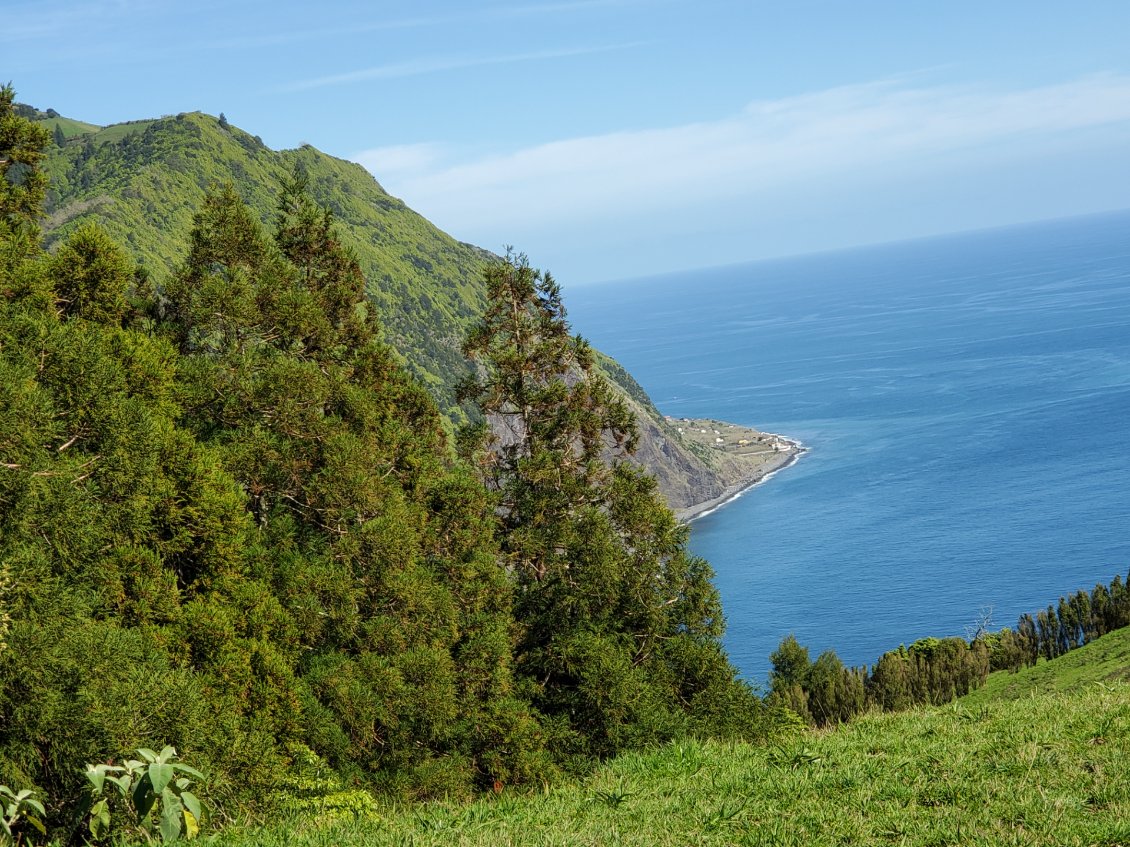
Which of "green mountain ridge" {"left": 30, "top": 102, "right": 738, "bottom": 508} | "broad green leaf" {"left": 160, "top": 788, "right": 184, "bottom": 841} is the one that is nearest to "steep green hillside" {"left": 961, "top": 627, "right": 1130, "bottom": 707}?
"broad green leaf" {"left": 160, "top": 788, "right": 184, "bottom": 841}

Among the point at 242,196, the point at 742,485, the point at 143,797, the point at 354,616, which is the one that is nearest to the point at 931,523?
the point at 742,485

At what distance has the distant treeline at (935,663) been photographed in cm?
7331

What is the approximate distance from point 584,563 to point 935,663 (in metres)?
62.4

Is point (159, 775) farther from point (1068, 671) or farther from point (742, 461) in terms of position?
point (742, 461)

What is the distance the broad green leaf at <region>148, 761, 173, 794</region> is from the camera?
23.4 ft

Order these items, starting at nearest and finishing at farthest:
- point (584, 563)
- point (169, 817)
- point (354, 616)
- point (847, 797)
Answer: point (169, 817) < point (847, 797) < point (354, 616) < point (584, 563)

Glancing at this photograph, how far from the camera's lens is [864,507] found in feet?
474

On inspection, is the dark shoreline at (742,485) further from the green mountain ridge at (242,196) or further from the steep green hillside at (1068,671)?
the steep green hillside at (1068,671)

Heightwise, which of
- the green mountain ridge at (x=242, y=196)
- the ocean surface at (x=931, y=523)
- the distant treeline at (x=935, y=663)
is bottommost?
the distant treeline at (x=935, y=663)

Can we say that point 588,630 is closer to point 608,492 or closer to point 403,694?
point 608,492

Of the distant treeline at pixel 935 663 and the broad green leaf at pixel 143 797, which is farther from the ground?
the broad green leaf at pixel 143 797

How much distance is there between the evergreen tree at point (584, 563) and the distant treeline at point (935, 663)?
41.5 meters

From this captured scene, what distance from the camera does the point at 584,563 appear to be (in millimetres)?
26328

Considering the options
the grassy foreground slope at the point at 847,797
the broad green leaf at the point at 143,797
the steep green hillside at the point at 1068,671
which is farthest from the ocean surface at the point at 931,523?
the broad green leaf at the point at 143,797
